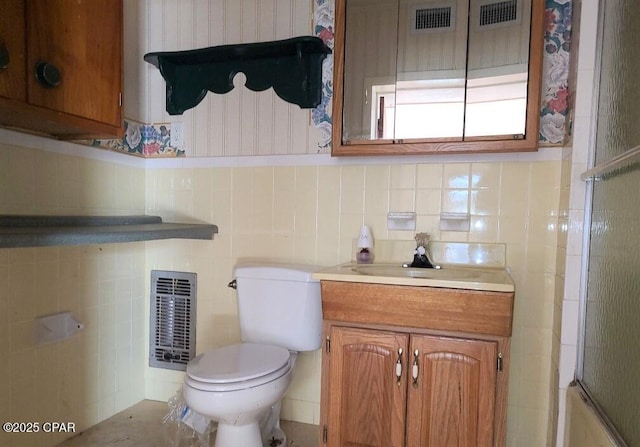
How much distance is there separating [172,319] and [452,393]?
1.44 meters

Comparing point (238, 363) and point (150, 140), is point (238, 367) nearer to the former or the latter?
point (238, 363)

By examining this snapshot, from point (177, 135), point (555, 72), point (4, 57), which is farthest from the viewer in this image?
point (177, 135)

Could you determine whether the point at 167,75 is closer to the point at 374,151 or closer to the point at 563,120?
the point at 374,151

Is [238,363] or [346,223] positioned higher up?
[346,223]

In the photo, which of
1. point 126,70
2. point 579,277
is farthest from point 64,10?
point 579,277

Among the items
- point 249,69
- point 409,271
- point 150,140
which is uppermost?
point 249,69

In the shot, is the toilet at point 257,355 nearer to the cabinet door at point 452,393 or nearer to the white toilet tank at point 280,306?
the white toilet tank at point 280,306

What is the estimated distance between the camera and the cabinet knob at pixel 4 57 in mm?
1197

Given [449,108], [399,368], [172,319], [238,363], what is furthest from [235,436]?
[449,108]

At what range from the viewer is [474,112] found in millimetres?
1645

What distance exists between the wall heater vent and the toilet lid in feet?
5.08

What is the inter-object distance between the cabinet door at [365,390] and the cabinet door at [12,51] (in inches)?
50.5

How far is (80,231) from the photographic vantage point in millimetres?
1349

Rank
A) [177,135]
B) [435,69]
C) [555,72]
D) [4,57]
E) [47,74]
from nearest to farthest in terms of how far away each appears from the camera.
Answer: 1. [4,57]
2. [47,74]
3. [555,72]
4. [435,69]
5. [177,135]
